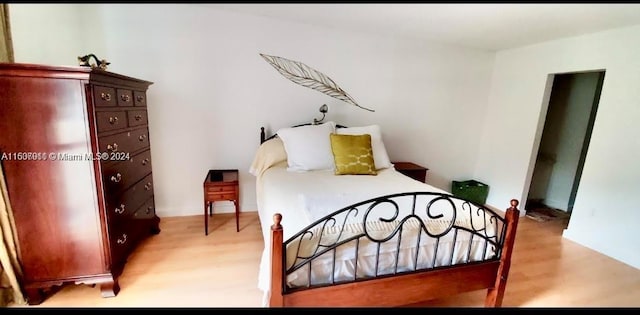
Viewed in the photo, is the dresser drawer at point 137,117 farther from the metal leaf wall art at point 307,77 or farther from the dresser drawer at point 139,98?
the metal leaf wall art at point 307,77

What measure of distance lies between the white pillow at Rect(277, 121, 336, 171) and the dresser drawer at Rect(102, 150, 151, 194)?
1.16m

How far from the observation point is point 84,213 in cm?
158

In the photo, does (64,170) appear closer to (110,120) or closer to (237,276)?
(110,120)

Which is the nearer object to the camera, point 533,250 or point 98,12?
point 98,12

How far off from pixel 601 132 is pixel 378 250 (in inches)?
106

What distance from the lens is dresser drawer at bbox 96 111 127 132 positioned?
154 cm

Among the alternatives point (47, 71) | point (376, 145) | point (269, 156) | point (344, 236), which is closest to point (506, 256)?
point (344, 236)

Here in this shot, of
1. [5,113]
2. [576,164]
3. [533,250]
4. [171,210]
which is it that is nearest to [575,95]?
[576,164]

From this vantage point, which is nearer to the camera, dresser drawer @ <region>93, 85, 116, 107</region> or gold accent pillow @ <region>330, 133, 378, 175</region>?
dresser drawer @ <region>93, 85, 116, 107</region>

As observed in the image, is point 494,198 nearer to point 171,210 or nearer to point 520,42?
point 520,42

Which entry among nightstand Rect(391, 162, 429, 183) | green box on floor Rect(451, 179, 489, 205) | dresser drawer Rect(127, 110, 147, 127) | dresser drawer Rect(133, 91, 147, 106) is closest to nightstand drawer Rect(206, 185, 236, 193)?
dresser drawer Rect(127, 110, 147, 127)

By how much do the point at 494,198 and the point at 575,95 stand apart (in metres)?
1.63

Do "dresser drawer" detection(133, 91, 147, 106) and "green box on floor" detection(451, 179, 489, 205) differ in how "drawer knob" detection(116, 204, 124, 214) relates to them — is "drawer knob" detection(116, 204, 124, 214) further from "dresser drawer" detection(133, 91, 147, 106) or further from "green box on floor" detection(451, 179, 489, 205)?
"green box on floor" detection(451, 179, 489, 205)

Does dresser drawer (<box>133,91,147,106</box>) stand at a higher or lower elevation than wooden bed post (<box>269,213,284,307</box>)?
higher
